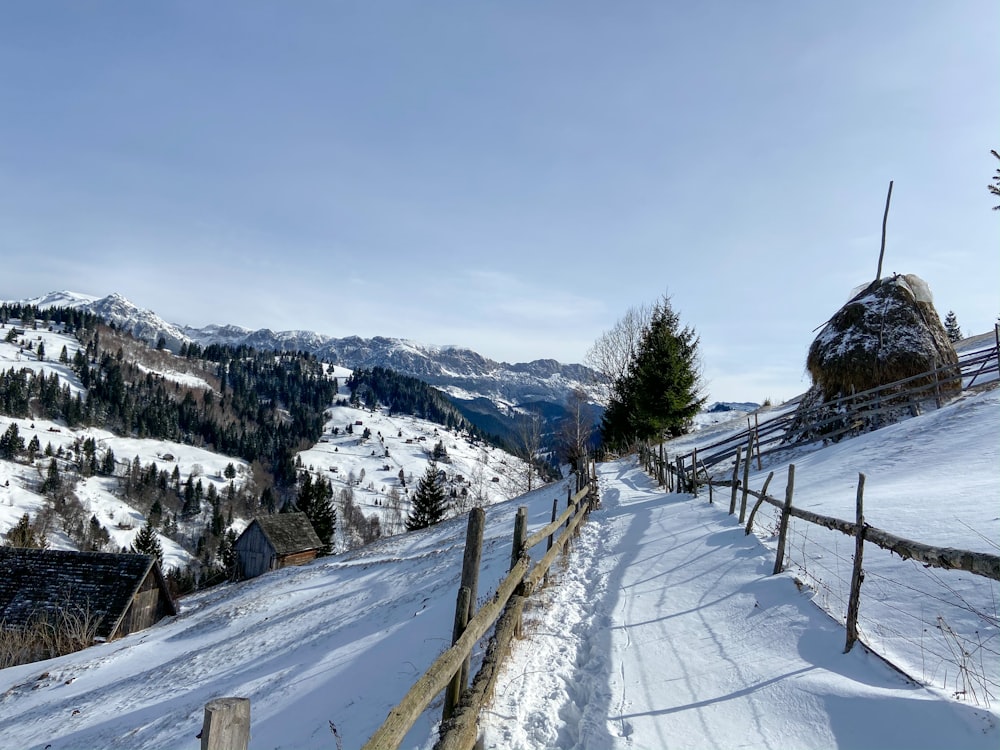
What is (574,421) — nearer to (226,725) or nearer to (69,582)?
(69,582)

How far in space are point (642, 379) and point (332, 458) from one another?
149367 millimetres

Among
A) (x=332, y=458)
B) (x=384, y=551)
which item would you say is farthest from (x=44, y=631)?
(x=332, y=458)

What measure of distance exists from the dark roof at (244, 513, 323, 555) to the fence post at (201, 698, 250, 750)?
43867 millimetres

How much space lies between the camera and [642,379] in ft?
95.6

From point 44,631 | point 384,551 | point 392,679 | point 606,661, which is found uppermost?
point 606,661

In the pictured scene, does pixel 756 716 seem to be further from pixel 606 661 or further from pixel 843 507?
pixel 843 507

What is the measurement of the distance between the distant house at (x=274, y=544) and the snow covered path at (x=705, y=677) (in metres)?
39.1

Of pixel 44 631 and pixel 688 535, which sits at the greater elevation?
pixel 688 535

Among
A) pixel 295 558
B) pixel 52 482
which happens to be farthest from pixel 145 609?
pixel 52 482

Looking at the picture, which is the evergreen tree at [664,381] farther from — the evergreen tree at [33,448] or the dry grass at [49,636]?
the evergreen tree at [33,448]

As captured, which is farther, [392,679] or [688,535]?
[688,535]

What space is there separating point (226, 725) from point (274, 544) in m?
44.1

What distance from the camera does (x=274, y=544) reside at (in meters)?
40.7

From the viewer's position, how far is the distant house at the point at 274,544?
40938 mm
